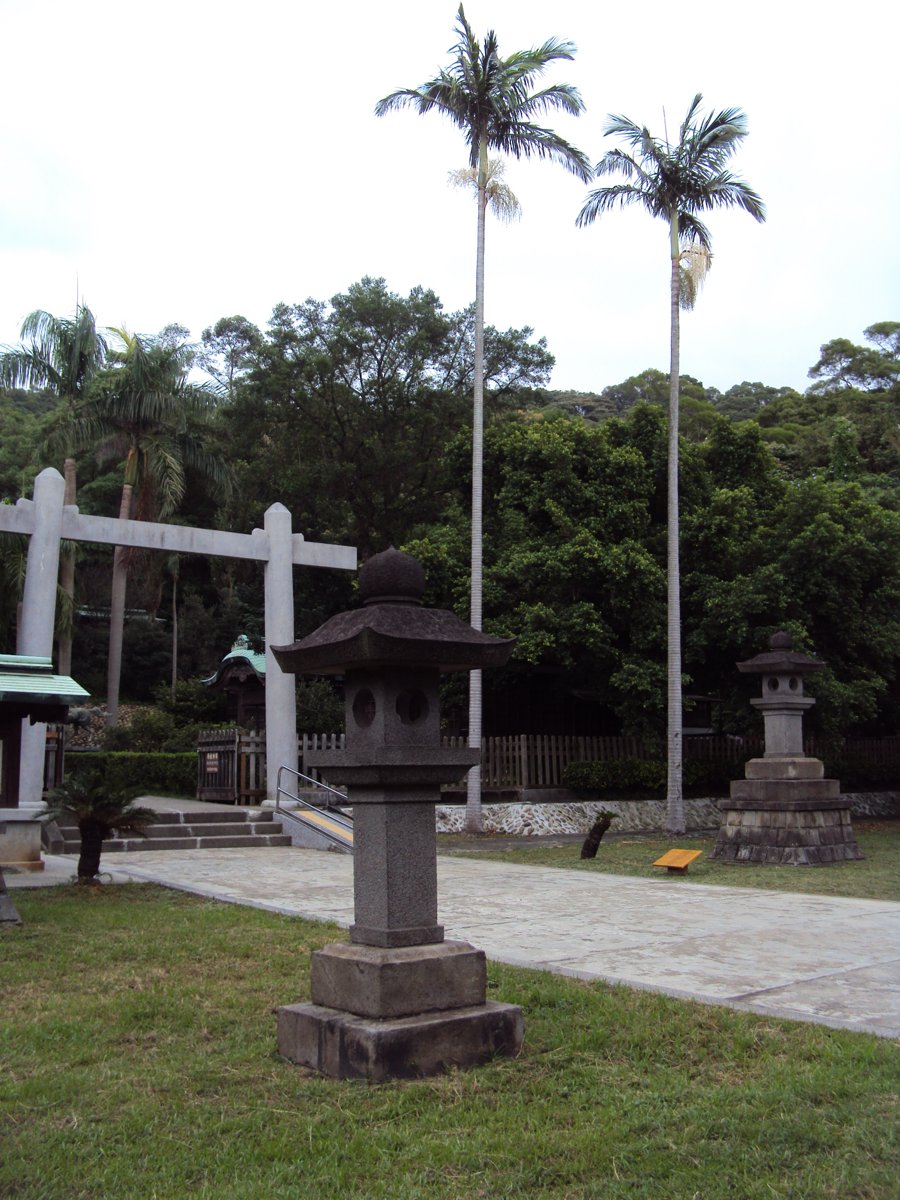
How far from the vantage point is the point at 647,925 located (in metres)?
9.41

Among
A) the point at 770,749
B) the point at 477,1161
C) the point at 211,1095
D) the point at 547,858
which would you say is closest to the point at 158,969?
the point at 211,1095

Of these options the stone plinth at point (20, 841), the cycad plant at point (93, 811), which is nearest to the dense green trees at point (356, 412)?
the stone plinth at point (20, 841)

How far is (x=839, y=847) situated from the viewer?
15594 millimetres

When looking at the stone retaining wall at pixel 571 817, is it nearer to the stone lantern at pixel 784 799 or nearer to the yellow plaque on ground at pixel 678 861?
the stone lantern at pixel 784 799

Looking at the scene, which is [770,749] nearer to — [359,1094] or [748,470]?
[748,470]

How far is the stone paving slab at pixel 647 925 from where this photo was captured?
6719 mm

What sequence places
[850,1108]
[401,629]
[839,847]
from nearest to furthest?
[850,1108], [401,629], [839,847]

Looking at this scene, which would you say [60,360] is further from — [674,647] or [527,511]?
[674,647]

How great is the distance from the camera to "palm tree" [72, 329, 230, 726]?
94.2 feet

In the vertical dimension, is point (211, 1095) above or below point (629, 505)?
below

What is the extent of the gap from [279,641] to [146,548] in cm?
287

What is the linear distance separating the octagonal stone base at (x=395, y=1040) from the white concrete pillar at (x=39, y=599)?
11.9m

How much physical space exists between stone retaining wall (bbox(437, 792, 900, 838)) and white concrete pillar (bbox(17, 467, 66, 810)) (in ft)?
23.2

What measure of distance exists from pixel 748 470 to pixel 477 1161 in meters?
21.1
